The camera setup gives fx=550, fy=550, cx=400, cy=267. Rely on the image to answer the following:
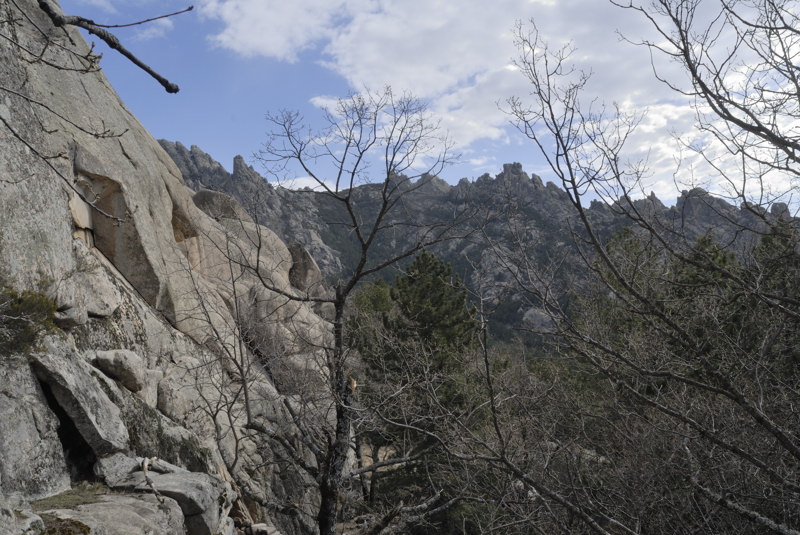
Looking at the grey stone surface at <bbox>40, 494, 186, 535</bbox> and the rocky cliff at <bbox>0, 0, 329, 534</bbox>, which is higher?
the rocky cliff at <bbox>0, 0, 329, 534</bbox>

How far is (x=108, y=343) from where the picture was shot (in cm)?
962

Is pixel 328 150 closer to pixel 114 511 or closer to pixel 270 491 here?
pixel 114 511

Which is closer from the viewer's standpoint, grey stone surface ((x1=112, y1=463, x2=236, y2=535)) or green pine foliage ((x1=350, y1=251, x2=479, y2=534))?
grey stone surface ((x1=112, y1=463, x2=236, y2=535))

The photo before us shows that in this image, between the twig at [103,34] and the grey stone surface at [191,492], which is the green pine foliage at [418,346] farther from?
the twig at [103,34]

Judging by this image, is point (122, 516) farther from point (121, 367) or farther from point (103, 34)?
point (103, 34)

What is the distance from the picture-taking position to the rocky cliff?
18.2 ft

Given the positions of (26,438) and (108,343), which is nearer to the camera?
(26,438)

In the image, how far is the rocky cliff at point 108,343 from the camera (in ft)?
18.2

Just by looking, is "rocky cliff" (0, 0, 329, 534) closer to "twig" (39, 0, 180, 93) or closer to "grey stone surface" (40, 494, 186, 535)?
"grey stone surface" (40, 494, 186, 535)

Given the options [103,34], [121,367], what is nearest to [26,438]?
[121,367]

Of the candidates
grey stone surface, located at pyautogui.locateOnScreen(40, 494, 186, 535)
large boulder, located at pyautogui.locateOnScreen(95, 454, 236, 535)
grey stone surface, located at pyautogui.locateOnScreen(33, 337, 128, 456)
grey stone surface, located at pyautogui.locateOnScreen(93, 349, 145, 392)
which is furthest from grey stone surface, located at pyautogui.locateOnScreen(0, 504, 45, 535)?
grey stone surface, located at pyautogui.locateOnScreen(93, 349, 145, 392)

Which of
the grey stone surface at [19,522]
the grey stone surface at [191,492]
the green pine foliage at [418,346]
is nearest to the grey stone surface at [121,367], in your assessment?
the grey stone surface at [191,492]

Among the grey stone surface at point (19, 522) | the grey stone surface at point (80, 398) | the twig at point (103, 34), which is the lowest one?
the grey stone surface at point (19, 522)

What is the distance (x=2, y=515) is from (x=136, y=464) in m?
3.19
